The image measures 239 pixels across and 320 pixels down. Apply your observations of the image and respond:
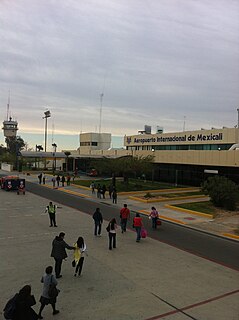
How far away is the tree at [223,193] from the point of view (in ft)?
84.5

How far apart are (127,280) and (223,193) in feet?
57.6

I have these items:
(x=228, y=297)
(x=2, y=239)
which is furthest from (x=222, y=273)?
(x=2, y=239)

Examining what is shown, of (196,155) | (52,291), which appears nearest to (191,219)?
(52,291)

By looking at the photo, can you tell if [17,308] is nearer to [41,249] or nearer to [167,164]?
[41,249]

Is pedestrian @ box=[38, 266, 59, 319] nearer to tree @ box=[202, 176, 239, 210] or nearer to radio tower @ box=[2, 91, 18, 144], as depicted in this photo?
tree @ box=[202, 176, 239, 210]

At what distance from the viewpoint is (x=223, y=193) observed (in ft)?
84.6

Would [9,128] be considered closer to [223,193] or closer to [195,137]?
[195,137]

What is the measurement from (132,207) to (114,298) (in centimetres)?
1770

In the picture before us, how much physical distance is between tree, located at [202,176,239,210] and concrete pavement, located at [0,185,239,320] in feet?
39.5

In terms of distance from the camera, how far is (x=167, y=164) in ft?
155

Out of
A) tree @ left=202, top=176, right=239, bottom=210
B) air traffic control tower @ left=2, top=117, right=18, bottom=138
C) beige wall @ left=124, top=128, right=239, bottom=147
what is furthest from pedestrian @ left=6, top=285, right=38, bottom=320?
air traffic control tower @ left=2, top=117, right=18, bottom=138

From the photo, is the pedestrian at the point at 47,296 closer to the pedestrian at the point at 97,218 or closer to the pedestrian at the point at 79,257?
the pedestrian at the point at 79,257

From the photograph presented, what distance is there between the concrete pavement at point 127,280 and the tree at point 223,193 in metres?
12.0

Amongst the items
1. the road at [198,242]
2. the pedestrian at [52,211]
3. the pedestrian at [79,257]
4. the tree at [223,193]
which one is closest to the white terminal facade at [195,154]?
the tree at [223,193]
